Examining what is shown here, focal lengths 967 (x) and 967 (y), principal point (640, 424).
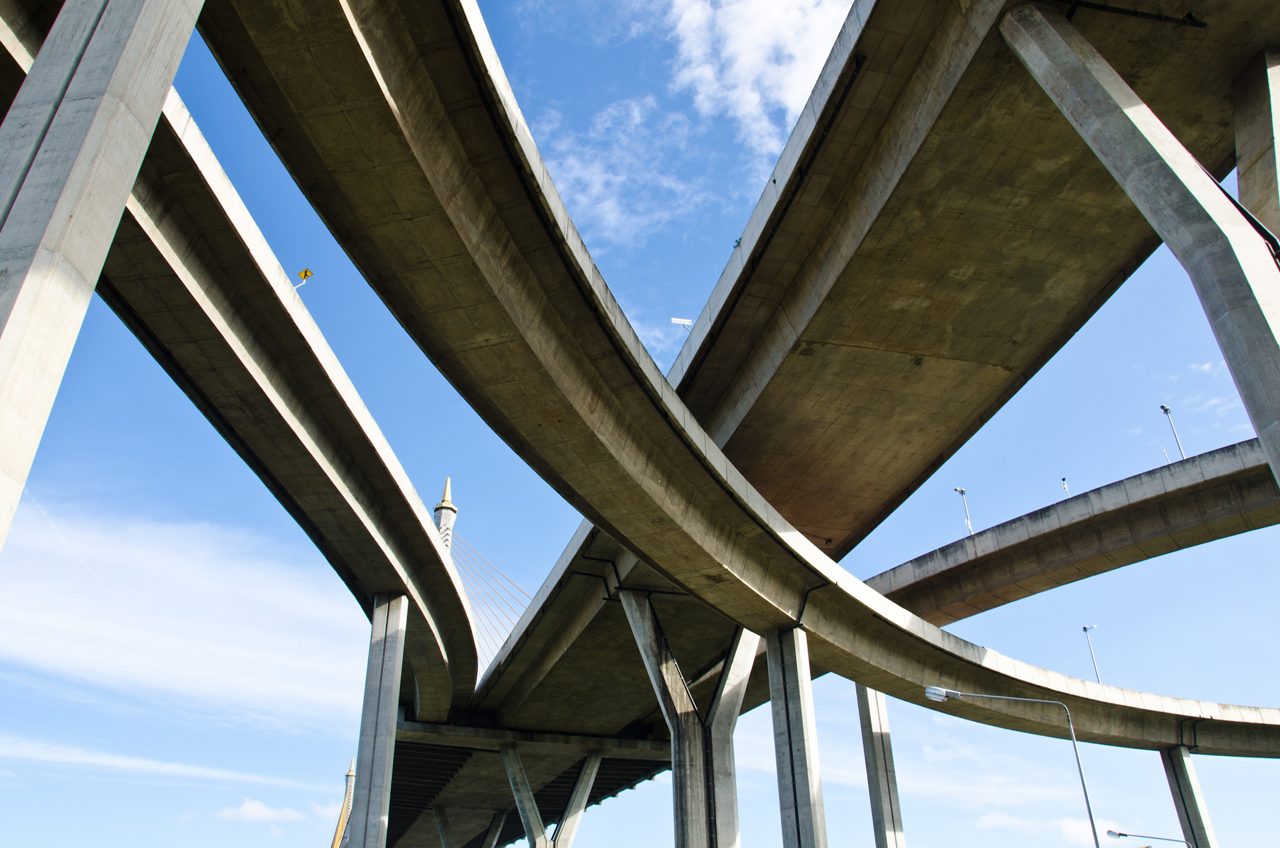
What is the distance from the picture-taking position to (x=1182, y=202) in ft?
36.4

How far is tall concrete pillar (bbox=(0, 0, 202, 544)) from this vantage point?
5.31 meters

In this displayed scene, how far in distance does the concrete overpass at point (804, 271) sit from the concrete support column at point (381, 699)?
44cm

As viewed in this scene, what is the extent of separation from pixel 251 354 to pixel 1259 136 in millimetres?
16929

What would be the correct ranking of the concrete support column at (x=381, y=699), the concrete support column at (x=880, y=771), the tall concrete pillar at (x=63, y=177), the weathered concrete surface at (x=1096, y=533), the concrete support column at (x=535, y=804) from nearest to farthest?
the tall concrete pillar at (x=63, y=177) < the weathered concrete surface at (x=1096, y=533) < the concrete support column at (x=381, y=699) < the concrete support column at (x=880, y=771) < the concrete support column at (x=535, y=804)

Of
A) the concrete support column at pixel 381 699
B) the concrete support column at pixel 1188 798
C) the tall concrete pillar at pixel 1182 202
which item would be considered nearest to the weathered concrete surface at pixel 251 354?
the concrete support column at pixel 381 699

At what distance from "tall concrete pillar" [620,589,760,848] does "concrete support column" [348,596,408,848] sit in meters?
6.43

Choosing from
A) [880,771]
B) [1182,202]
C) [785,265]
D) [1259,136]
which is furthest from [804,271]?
[880,771]

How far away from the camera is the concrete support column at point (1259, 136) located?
1317 centimetres

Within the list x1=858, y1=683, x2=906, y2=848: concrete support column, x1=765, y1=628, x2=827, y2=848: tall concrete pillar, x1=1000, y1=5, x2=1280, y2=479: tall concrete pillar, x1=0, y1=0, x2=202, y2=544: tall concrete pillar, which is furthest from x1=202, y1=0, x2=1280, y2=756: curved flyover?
A: x1=858, y1=683, x2=906, y2=848: concrete support column

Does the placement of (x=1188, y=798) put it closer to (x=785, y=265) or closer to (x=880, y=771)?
(x=880, y=771)

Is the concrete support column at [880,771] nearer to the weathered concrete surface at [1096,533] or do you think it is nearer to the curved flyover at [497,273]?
the weathered concrete surface at [1096,533]

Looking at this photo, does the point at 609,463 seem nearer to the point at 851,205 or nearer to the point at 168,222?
the point at 851,205

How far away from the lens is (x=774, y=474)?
26.1m

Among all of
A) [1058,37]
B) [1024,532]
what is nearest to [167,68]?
[1058,37]
